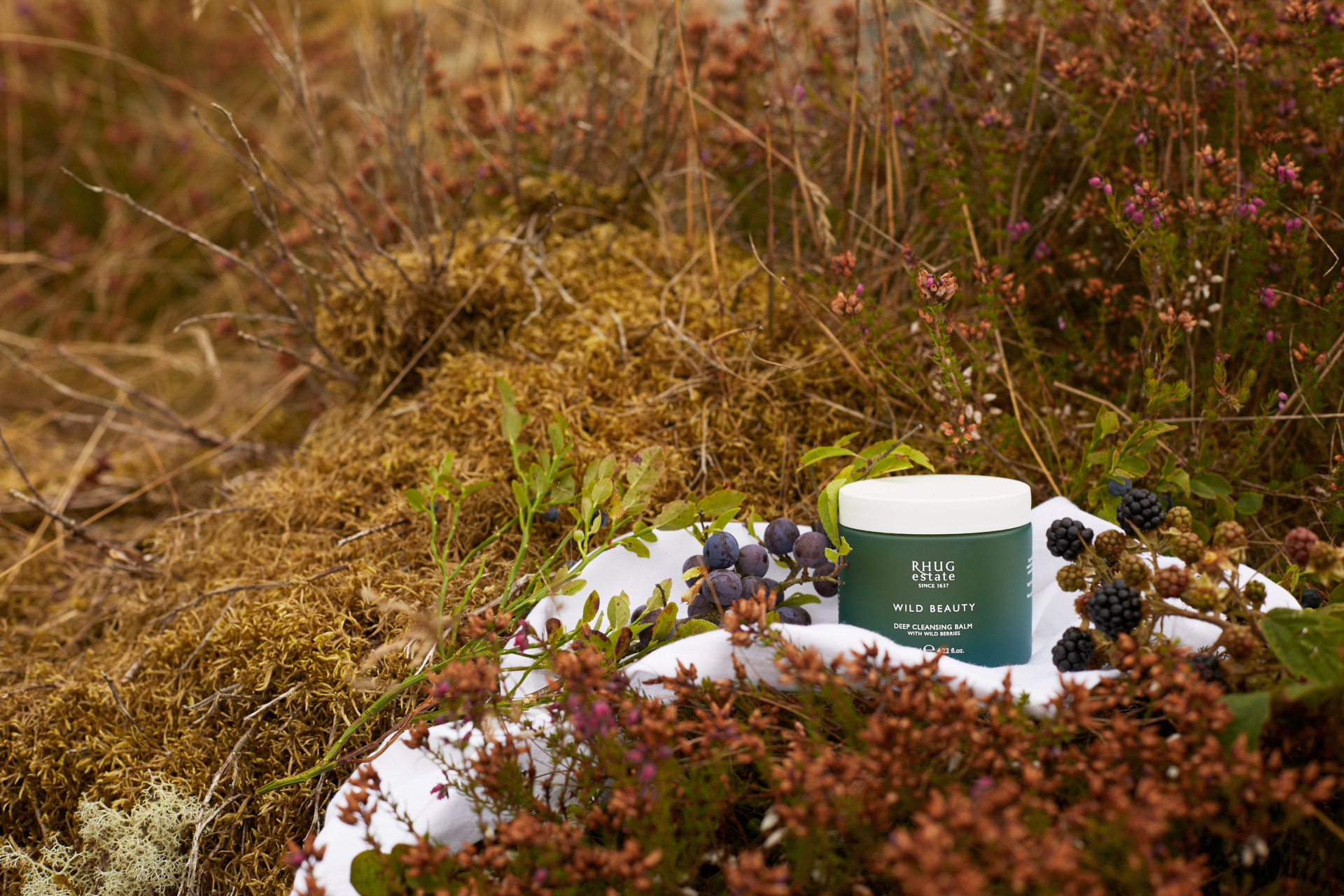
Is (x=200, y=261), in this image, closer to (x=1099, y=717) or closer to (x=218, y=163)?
(x=218, y=163)

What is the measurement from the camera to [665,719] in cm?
96

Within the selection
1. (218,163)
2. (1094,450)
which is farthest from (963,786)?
(218,163)

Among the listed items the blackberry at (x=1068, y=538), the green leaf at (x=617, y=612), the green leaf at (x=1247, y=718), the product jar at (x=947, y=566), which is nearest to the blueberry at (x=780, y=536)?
the product jar at (x=947, y=566)

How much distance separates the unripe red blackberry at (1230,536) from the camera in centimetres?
100

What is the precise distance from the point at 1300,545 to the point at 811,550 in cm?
60

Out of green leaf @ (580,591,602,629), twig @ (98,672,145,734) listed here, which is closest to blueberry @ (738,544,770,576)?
green leaf @ (580,591,602,629)

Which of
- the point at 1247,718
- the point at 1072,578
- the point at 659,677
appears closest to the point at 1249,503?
the point at 1072,578

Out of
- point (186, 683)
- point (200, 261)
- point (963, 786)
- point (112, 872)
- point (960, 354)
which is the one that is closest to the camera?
point (963, 786)

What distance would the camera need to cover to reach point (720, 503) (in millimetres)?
1384

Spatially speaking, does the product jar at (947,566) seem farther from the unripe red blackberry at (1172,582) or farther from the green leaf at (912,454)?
the unripe red blackberry at (1172,582)

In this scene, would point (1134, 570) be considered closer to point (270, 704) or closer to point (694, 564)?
point (694, 564)

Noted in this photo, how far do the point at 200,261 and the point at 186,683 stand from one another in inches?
104

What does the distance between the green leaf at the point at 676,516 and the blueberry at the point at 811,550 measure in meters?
0.18

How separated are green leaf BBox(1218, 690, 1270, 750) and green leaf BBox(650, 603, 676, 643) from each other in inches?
26.2
